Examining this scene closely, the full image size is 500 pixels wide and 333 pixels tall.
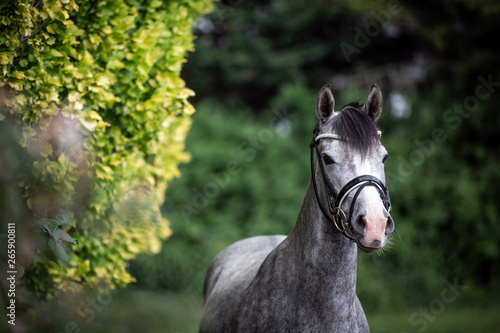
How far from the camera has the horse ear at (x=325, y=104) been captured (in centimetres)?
298

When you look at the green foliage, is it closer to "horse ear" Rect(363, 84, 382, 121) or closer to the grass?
"horse ear" Rect(363, 84, 382, 121)

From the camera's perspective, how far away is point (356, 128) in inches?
110

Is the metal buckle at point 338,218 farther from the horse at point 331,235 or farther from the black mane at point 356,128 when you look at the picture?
the black mane at point 356,128

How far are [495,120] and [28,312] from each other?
11934 millimetres

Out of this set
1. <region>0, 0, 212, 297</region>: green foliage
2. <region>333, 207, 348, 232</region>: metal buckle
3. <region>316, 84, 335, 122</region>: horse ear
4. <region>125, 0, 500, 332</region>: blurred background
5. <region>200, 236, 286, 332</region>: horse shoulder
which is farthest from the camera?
<region>125, 0, 500, 332</region>: blurred background

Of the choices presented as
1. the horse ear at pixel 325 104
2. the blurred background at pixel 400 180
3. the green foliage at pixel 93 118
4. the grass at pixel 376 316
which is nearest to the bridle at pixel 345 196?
the horse ear at pixel 325 104

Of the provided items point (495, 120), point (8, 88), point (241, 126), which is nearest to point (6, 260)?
point (8, 88)

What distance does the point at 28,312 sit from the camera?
2.02 m

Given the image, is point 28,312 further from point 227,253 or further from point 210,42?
point 210,42

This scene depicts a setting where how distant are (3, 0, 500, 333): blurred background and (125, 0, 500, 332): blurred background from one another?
3 centimetres

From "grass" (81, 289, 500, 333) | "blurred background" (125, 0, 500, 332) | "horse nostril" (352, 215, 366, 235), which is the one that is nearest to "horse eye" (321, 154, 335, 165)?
"horse nostril" (352, 215, 366, 235)

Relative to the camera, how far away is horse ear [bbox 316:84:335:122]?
2977mm

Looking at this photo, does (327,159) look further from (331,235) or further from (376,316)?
(376,316)

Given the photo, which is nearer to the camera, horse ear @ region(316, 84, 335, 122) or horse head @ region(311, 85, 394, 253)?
horse head @ region(311, 85, 394, 253)
